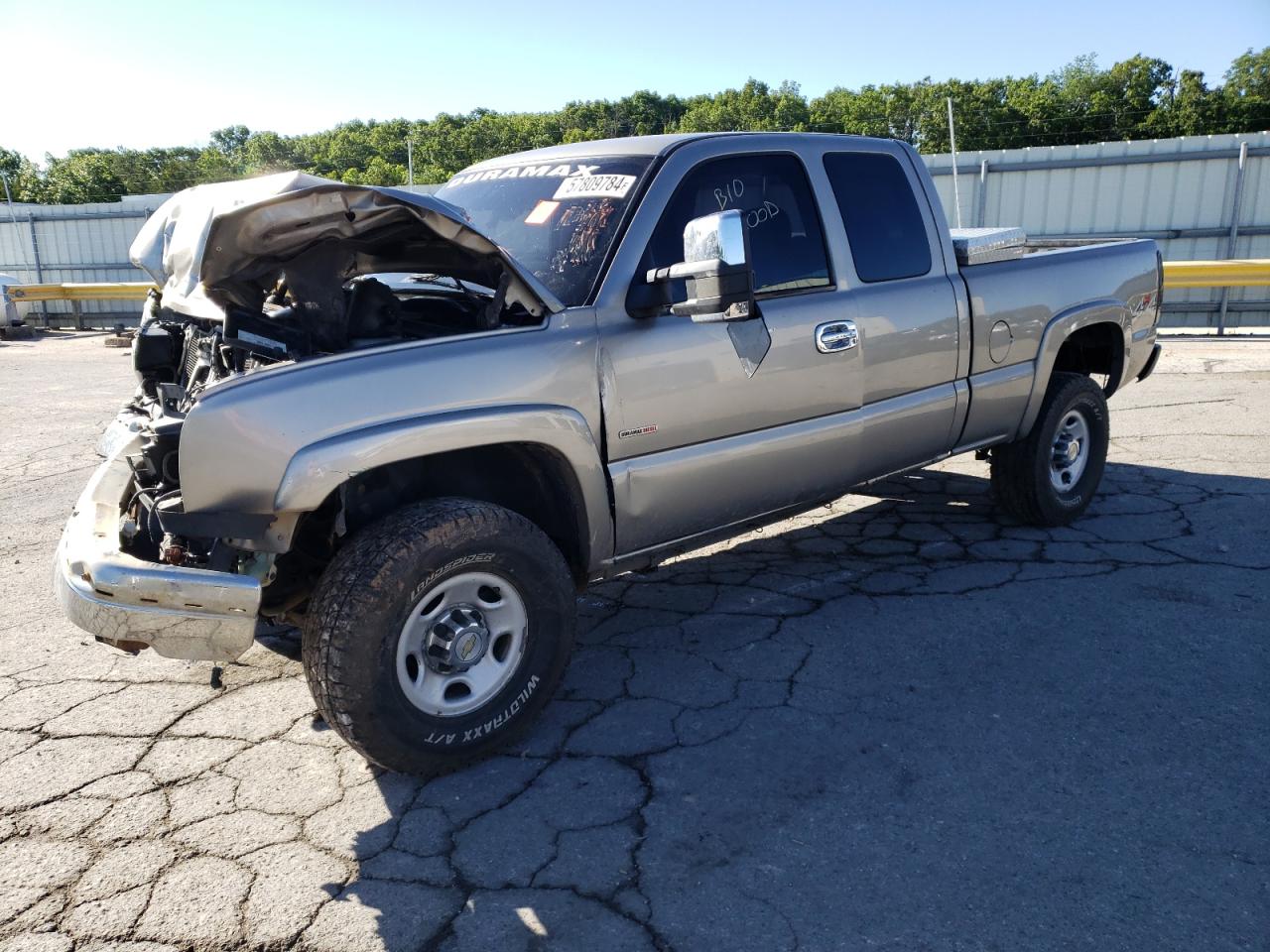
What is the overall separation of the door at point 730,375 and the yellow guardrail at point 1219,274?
1214 cm

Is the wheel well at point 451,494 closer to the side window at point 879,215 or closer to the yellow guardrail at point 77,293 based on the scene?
the side window at point 879,215

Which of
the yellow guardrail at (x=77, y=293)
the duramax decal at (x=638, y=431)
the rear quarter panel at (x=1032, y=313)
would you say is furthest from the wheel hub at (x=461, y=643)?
the yellow guardrail at (x=77, y=293)

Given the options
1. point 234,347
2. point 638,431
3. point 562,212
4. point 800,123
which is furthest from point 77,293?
point 800,123

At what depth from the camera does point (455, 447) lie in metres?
3.08

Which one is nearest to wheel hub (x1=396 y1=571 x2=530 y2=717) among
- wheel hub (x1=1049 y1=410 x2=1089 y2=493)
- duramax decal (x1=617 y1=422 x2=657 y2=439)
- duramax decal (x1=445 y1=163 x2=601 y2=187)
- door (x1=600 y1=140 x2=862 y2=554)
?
door (x1=600 y1=140 x2=862 y2=554)

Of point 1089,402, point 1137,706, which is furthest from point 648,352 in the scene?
point 1089,402

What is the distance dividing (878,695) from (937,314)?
5.99ft

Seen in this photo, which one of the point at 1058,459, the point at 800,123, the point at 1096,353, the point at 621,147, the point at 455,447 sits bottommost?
the point at 1058,459

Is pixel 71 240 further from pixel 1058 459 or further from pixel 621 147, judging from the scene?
pixel 1058 459

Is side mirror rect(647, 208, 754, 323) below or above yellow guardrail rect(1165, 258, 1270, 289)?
above

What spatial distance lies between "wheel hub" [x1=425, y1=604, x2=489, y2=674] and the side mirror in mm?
1249

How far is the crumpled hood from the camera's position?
3014mm

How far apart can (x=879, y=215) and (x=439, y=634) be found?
2726mm

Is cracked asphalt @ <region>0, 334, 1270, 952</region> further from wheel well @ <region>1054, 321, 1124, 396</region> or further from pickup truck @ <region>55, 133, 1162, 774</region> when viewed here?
wheel well @ <region>1054, 321, 1124, 396</region>
